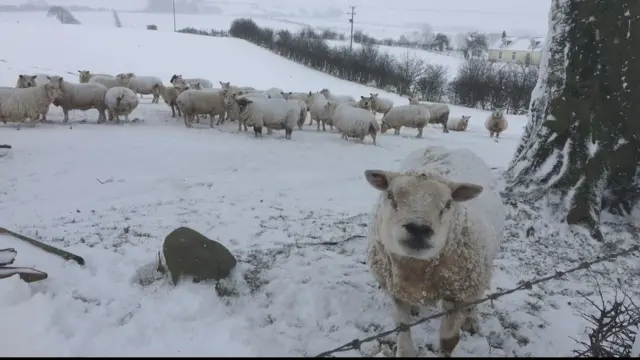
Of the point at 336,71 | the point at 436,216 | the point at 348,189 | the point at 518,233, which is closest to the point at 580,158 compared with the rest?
the point at 518,233

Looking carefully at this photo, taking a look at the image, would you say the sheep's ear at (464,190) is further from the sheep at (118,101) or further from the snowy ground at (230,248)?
the sheep at (118,101)

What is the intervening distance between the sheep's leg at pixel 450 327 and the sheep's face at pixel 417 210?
0.60 meters

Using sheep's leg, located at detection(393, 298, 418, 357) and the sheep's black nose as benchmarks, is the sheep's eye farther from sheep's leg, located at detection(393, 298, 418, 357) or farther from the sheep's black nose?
sheep's leg, located at detection(393, 298, 418, 357)

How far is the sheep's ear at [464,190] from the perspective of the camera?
3.36 metres

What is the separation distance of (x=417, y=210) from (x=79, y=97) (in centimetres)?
1599

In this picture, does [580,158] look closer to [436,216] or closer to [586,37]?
[586,37]

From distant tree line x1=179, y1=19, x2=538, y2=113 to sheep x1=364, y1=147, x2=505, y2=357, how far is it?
4541 centimetres

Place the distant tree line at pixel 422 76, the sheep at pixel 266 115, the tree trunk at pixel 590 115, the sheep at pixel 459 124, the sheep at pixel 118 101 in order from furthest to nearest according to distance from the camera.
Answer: the distant tree line at pixel 422 76 < the sheep at pixel 459 124 < the sheep at pixel 118 101 < the sheep at pixel 266 115 < the tree trunk at pixel 590 115

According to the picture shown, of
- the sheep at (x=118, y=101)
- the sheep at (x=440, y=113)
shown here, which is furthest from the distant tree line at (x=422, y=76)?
the sheep at (x=118, y=101)

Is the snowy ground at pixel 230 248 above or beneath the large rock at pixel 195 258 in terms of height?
beneath

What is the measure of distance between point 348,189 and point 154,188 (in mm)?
3796

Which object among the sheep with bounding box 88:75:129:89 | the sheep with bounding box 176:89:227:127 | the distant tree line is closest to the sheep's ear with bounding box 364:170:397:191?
the sheep with bounding box 176:89:227:127

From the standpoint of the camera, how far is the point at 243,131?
16359 millimetres

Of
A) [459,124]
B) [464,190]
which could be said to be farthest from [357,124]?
[459,124]
